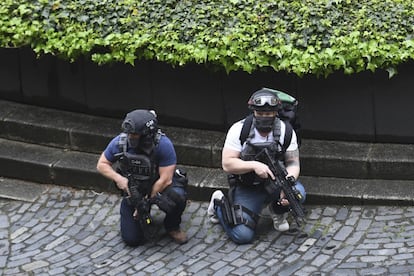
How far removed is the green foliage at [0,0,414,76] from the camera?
855 centimetres

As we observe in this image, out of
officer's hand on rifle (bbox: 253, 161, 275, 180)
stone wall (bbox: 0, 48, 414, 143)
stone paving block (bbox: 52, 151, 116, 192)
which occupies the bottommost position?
stone paving block (bbox: 52, 151, 116, 192)

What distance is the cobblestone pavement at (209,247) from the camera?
7617 millimetres

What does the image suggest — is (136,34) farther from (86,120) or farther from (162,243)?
(162,243)

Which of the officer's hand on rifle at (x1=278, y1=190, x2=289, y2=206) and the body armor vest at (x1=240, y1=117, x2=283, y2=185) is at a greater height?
the body armor vest at (x1=240, y1=117, x2=283, y2=185)

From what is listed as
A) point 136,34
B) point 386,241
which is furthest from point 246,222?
point 136,34

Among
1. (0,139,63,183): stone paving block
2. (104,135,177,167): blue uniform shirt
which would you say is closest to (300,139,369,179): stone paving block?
(104,135,177,167): blue uniform shirt

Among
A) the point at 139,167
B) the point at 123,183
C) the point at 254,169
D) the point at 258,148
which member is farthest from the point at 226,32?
the point at 123,183

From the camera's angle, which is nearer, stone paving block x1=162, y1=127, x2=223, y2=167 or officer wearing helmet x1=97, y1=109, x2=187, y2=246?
officer wearing helmet x1=97, y1=109, x2=187, y2=246

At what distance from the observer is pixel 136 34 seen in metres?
9.08

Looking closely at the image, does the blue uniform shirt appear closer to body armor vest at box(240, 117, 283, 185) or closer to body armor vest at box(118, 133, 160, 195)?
body armor vest at box(118, 133, 160, 195)

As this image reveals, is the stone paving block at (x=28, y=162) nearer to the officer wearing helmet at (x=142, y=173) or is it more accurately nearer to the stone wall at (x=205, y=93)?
the stone wall at (x=205, y=93)

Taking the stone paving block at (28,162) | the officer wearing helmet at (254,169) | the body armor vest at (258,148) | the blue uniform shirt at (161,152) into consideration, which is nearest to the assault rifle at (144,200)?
the blue uniform shirt at (161,152)

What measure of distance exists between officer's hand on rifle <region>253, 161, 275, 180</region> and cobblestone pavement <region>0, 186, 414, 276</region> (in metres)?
0.63

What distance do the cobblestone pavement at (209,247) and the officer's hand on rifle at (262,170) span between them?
630 millimetres
